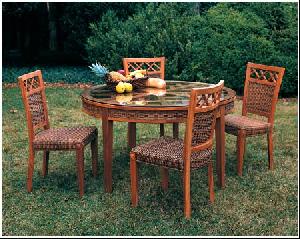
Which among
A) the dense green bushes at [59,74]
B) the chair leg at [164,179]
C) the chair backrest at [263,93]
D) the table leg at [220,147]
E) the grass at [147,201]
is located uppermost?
the chair backrest at [263,93]

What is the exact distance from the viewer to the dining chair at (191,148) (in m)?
4.24

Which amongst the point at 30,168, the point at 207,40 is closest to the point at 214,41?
the point at 207,40

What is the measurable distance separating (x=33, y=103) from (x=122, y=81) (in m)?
0.97

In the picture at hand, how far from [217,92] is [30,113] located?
188 centimetres

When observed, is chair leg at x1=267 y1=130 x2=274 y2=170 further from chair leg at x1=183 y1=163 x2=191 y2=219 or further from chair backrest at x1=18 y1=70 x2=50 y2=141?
chair backrest at x1=18 y1=70 x2=50 y2=141

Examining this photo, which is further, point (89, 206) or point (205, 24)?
point (205, 24)

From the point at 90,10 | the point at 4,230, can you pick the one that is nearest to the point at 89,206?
the point at 4,230

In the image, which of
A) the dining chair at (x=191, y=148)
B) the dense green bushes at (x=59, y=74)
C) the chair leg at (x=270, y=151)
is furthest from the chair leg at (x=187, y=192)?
the dense green bushes at (x=59, y=74)

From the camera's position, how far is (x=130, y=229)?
13.9ft

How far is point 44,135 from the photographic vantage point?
200 inches

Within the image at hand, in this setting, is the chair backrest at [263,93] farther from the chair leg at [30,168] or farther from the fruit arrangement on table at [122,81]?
the chair leg at [30,168]

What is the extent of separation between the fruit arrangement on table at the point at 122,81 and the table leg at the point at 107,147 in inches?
22.3

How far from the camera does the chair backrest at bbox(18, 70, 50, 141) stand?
491 cm

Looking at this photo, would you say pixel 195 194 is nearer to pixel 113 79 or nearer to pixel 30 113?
pixel 113 79
